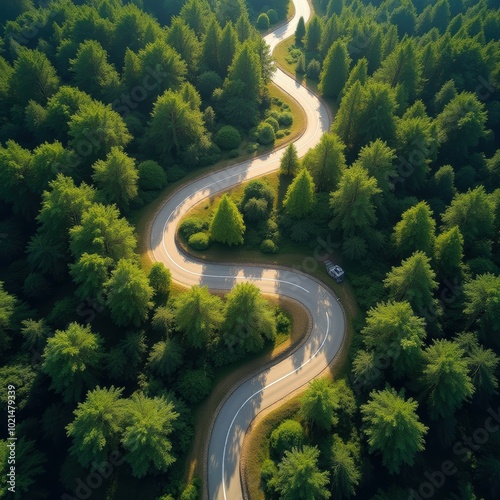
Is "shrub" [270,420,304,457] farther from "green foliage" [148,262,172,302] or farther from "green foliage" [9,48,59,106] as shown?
"green foliage" [9,48,59,106]

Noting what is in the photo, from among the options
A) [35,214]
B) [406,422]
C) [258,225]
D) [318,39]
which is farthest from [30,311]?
[318,39]

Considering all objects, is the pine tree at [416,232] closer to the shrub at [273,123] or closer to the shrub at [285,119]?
the shrub at [273,123]

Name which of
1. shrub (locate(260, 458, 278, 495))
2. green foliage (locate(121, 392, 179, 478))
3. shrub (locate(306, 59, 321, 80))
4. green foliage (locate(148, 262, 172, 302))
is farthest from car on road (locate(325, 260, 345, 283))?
shrub (locate(306, 59, 321, 80))

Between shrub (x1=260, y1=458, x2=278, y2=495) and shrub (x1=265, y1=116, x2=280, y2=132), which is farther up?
shrub (x1=265, y1=116, x2=280, y2=132)

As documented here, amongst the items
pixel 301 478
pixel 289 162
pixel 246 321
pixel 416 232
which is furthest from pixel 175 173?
pixel 301 478

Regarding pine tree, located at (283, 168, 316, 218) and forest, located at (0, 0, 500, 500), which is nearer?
forest, located at (0, 0, 500, 500)
